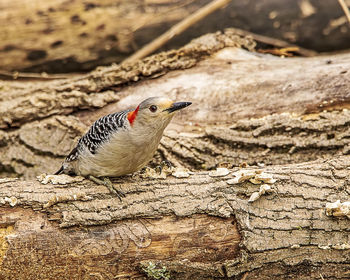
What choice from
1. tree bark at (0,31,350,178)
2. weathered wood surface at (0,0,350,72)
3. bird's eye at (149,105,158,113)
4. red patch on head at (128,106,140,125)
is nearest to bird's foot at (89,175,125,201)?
red patch on head at (128,106,140,125)

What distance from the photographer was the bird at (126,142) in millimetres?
3426

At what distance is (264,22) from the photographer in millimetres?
5867

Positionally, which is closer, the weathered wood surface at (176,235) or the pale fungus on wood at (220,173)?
the weathered wood surface at (176,235)

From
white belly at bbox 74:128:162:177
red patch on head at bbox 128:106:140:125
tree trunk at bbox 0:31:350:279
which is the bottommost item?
tree trunk at bbox 0:31:350:279

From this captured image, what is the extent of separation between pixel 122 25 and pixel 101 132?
2.63 m

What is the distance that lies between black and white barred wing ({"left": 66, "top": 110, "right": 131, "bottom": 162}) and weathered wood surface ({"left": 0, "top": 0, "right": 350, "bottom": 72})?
243 cm

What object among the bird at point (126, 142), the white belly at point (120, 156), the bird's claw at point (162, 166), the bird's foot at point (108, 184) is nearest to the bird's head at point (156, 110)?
the bird at point (126, 142)

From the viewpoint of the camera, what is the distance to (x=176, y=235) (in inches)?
126

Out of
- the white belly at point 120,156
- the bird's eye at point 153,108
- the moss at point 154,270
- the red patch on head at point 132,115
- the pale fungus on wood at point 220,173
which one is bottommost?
the moss at point 154,270

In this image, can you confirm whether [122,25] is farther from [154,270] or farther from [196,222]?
[154,270]

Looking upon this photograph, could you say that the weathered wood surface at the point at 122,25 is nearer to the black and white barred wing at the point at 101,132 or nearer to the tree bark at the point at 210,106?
the tree bark at the point at 210,106

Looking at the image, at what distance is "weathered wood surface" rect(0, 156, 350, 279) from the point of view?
10.3ft

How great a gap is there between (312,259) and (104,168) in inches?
66.9

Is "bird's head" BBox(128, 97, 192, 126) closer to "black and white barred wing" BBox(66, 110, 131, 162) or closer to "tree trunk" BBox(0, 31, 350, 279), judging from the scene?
"black and white barred wing" BBox(66, 110, 131, 162)
